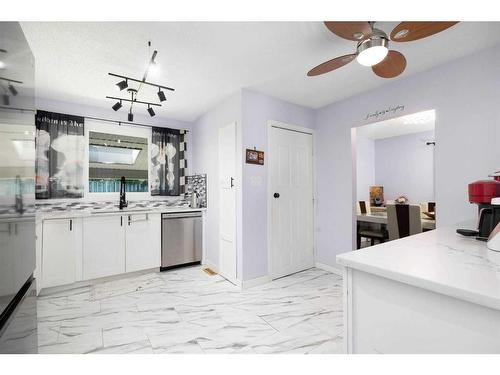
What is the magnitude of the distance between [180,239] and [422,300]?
3.24 meters

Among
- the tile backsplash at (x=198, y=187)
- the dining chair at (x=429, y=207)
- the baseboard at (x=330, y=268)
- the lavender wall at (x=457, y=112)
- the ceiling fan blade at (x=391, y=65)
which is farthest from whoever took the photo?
the dining chair at (x=429, y=207)

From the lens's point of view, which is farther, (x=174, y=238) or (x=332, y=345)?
(x=174, y=238)

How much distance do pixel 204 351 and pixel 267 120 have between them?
2.56 metres

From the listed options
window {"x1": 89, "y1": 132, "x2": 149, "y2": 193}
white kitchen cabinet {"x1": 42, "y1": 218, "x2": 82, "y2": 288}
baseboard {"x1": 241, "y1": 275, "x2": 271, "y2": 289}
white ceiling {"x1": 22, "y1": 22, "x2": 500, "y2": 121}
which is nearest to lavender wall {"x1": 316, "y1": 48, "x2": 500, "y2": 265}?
white ceiling {"x1": 22, "y1": 22, "x2": 500, "y2": 121}

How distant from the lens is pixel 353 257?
928mm

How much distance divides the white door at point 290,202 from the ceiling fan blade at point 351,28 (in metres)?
1.74

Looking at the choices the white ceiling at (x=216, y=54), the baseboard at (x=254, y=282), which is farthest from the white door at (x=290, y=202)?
the white ceiling at (x=216, y=54)

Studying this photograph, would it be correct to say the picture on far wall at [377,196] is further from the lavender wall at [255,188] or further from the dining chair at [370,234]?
the lavender wall at [255,188]

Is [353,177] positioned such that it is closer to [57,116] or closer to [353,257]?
[353,257]

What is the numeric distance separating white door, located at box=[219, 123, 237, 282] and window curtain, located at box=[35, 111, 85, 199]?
205cm

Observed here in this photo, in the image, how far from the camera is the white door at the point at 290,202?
3113mm

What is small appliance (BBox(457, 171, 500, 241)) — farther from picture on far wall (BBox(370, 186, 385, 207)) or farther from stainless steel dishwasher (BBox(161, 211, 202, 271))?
picture on far wall (BBox(370, 186, 385, 207))

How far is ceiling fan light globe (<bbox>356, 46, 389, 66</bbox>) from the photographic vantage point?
56.4 inches
